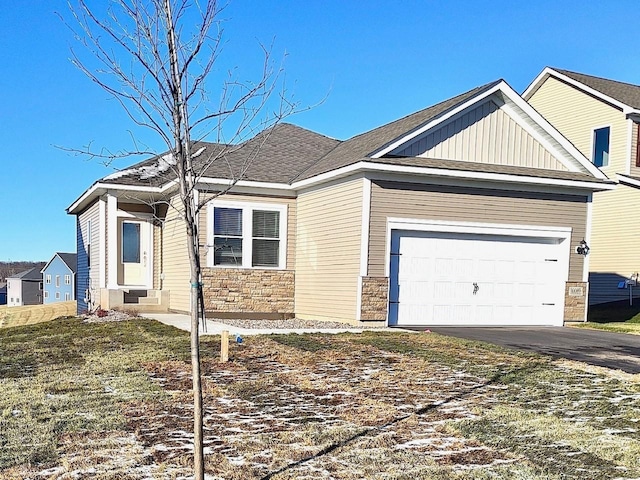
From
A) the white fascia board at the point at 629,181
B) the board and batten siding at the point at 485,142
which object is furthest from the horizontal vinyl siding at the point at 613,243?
the board and batten siding at the point at 485,142

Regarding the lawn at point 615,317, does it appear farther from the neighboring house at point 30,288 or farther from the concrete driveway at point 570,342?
the neighboring house at point 30,288

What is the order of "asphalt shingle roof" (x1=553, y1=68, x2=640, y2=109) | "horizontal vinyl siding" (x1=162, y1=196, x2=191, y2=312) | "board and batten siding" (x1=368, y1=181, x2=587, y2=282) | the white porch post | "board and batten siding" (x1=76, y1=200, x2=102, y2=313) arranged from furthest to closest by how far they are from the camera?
"asphalt shingle roof" (x1=553, y1=68, x2=640, y2=109) < "board and batten siding" (x1=76, y1=200, x2=102, y2=313) < the white porch post < "horizontal vinyl siding" (x1=162, y1=196, x2=191, y2=312) < "board and batten siding" (x1=368, y1=181, x2=587, y2=282)

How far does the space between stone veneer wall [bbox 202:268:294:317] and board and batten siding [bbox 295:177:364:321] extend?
339mm

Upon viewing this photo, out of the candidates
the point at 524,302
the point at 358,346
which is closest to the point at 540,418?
the point at 358,346

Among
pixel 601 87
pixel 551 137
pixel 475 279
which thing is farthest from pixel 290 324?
pixel 601 87

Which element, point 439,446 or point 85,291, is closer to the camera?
point 439,446

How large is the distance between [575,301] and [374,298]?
210 inches

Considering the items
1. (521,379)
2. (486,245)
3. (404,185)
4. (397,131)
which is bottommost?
(521,379)

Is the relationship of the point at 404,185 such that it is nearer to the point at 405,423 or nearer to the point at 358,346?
the point at 358,346

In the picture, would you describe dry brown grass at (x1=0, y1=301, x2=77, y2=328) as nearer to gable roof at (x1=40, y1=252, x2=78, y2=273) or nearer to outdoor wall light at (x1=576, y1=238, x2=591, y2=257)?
outdoor wall light at (x1=576, y1=238, x2=591, y2=257)

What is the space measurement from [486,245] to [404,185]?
8.41 feet

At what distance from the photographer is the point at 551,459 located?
4449 millimetres

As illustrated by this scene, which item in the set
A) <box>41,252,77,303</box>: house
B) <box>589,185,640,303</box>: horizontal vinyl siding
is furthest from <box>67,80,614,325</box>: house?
<box>41,252,77,303</box>: house

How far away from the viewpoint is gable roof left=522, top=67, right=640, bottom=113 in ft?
67.4
